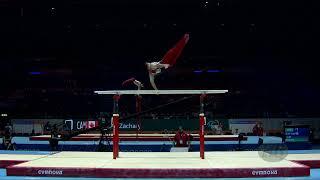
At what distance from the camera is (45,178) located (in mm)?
6227

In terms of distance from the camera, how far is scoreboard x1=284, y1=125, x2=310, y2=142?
14.9 meters

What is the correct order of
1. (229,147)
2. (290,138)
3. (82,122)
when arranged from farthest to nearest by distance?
(82,122) < (290,138) < (229,147)

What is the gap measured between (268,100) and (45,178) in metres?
20.2

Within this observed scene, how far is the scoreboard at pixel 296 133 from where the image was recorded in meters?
14.9

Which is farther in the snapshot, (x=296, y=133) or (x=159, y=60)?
(x=159, y=60)

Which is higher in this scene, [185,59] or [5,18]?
[5,18]

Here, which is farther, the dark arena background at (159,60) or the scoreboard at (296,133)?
the dark arena background at (159,60)

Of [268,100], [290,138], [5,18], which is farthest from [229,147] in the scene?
[5,18]

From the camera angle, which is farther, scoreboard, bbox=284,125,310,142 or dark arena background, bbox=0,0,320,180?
dark arena background, bbox=0,0,320,180

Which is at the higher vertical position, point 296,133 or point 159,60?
point 159,60

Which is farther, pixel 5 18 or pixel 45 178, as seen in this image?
pixel 5 18

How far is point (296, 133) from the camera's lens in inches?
589

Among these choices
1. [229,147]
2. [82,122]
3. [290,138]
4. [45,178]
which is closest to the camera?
[45,178]

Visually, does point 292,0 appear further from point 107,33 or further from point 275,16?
point 107,33
